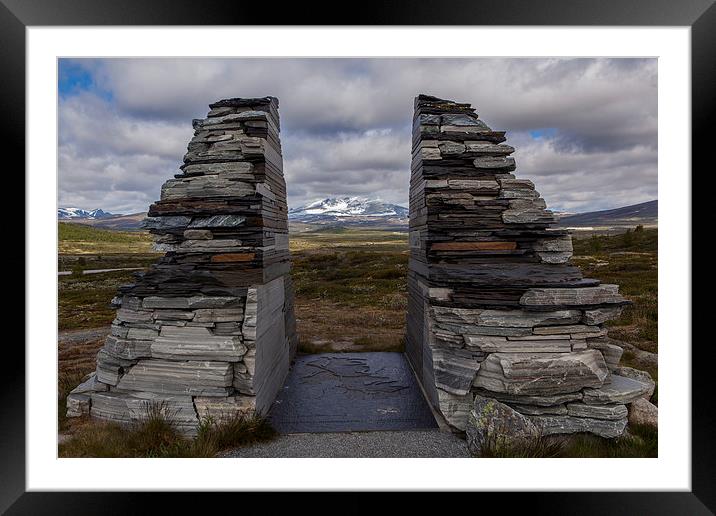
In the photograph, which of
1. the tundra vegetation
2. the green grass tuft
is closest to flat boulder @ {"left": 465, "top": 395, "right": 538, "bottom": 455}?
the tundra vegetation

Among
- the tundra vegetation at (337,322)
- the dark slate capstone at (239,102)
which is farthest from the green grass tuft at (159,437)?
the dark slate capstone at (239,102)

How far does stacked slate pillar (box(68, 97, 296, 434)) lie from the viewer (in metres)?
6.77

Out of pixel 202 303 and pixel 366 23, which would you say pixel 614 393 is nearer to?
pixel 366 23

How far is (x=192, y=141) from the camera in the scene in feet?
25.7

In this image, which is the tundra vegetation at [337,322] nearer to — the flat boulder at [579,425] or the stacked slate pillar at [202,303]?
the flat boulder at [579,425]

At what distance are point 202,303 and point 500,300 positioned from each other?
478 cm

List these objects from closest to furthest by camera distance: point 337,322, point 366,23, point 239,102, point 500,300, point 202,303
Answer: point 366,23
point 500,300
point 202,303
point 239,102
point 337,322

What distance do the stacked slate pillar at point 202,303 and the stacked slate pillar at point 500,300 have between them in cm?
300

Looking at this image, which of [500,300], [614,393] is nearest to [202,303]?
[500,300]

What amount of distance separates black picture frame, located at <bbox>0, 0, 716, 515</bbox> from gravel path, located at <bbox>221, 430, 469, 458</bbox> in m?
2.19

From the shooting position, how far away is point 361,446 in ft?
20.9

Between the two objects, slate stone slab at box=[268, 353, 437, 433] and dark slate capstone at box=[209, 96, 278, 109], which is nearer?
slate stone slab at box=[268, 353, 437, 433]

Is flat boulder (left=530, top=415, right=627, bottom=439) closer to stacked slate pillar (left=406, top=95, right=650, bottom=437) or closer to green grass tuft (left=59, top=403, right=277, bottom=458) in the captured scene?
stacked slate pillar (left=406, top=95, right=650, bottom=437)
